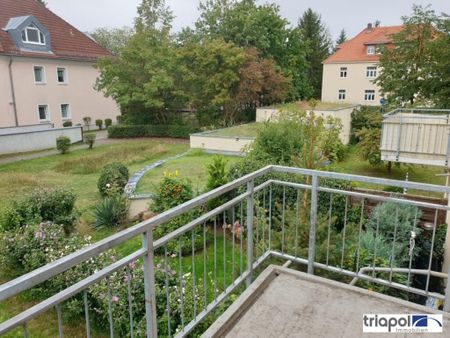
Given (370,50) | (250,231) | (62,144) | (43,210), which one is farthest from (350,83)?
(250,231)

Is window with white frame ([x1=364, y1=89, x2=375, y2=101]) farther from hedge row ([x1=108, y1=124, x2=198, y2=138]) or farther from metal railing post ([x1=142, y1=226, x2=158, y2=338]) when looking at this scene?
metal railing post ([x1=142, y1=226, x2=158, y2=338])

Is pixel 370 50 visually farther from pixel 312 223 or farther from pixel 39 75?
pixel 312 223

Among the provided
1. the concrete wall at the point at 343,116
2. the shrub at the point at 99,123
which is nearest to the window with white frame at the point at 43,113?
the shrub at the point at 99,123

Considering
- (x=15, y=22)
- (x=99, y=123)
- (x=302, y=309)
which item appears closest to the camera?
(x=302, y=309)

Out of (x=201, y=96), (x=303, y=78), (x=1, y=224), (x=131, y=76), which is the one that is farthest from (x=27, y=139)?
(x=303, y=78)

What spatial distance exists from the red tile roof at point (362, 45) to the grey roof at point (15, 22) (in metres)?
25.8

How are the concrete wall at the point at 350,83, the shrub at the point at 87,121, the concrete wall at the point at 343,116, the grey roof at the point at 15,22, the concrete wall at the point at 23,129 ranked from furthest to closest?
the concrete wall at the point at 350,83, the shrub at the point at 87,121, the grey roof at the point at 15,22, the concrete wall at the point at 23,129, the concrete wall at the point at 343,116

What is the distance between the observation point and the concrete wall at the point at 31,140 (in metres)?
16.8

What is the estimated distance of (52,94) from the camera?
2320 centimetres

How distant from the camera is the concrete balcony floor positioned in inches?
101

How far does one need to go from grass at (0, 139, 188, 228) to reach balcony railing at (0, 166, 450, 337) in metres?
5.02

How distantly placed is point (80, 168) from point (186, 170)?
426 cm

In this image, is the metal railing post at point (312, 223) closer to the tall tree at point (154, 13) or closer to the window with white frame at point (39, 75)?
the window with white frame at point (39, 75)

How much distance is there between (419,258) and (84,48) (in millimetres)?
25901
